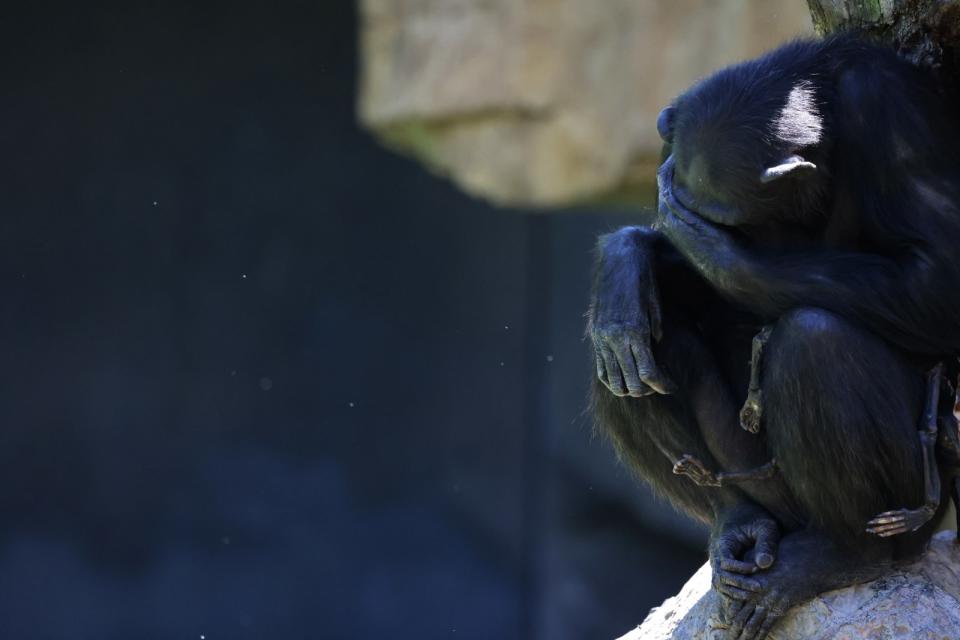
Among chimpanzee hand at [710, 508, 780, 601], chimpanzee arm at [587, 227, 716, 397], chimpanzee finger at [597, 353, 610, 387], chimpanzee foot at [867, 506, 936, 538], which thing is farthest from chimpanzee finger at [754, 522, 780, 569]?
chimpanzee finger at [597, 353, 610, 387]

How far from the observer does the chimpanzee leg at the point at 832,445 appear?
3.14m

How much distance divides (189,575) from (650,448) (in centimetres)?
569

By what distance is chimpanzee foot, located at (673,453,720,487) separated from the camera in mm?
3451

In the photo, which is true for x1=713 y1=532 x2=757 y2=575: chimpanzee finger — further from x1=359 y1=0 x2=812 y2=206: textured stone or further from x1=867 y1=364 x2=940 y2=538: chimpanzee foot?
x1=359 y1=0 x2=812 y2=206: textured stone

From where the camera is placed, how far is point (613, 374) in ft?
11.4

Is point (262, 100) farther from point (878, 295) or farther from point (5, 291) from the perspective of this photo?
point (878, 295)

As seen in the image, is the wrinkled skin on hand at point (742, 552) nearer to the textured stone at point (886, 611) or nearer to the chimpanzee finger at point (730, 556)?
the chimpanzee finger at point (730, 556)

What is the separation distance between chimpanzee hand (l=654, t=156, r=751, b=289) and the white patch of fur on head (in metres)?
0.28

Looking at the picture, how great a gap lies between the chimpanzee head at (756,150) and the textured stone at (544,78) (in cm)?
382

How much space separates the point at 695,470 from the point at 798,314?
1.71 ft

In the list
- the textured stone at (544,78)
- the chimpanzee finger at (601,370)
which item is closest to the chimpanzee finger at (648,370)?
the chimpanzee finger at (601,370)

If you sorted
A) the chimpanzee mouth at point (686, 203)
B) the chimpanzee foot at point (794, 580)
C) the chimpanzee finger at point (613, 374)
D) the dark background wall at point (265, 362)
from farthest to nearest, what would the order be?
the dark background wall at point (265, 362), the chimpanzee finger at point (613, 374), the chimpanzee mouth at point (686, 203), the chimpanzee foot at point (794, 580)

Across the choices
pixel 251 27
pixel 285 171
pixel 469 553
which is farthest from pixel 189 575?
pixel 251 27

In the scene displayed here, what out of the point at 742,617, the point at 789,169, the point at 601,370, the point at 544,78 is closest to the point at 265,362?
the point at 544,78
